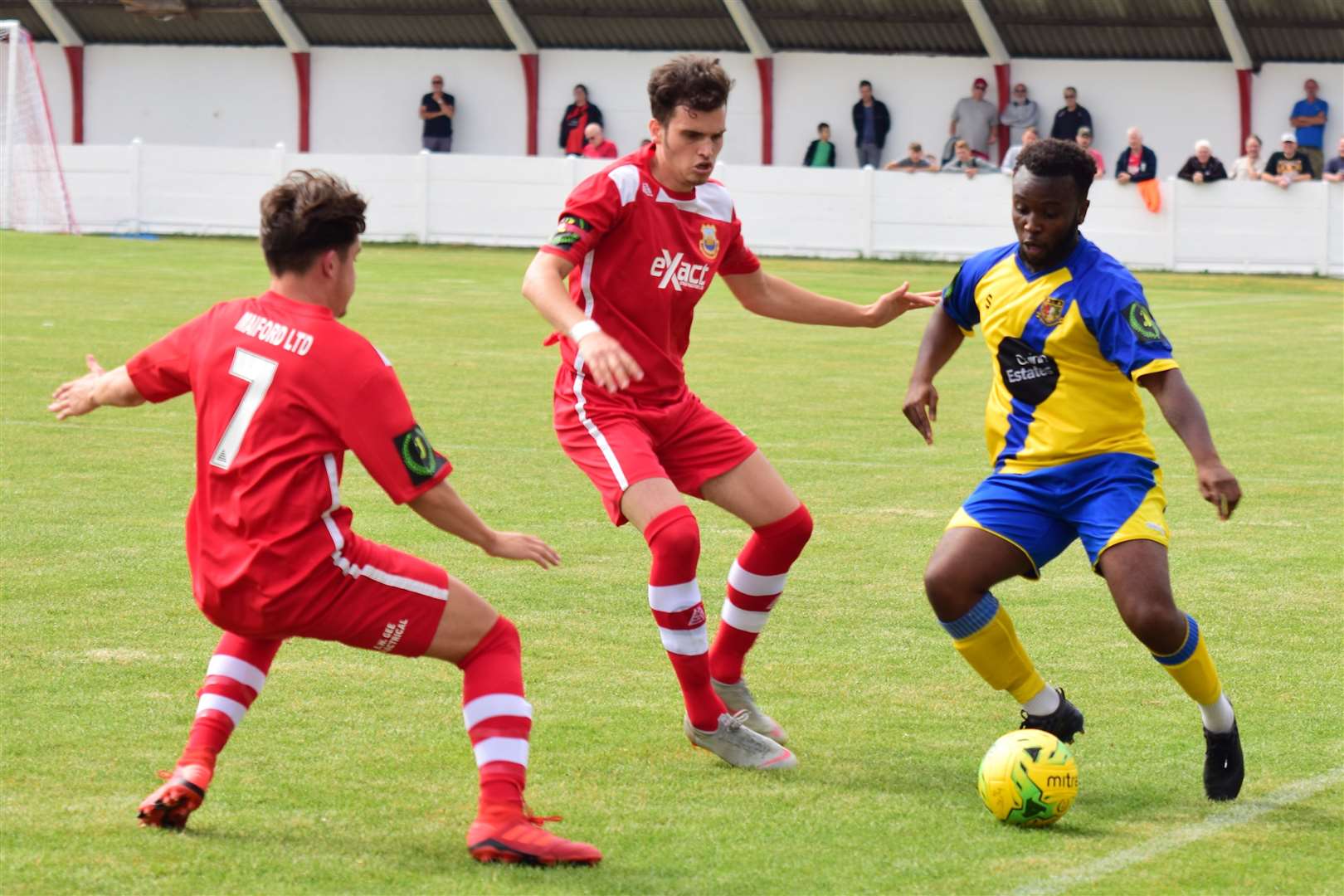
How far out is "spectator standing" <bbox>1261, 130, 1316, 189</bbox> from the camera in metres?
28.9

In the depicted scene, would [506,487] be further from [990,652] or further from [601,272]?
[990,652]

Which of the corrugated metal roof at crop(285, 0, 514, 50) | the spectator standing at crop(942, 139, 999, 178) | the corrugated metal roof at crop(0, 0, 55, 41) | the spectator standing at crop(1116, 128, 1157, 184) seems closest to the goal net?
the corrugated metal roof at crop(285, 0, 514, 50)

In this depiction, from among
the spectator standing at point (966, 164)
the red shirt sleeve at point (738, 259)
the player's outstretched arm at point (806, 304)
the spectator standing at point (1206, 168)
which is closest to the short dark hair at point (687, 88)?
the red shirt sleeve at point (738, 259)

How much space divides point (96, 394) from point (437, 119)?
115ft

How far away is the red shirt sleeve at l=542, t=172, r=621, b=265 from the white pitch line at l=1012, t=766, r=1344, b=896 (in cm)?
243

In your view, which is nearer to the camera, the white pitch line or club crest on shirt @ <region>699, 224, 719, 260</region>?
the white pitch line

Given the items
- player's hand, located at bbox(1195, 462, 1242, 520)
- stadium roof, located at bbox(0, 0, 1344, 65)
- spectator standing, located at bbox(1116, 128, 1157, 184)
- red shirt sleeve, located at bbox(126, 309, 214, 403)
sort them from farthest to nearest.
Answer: stadium roof, located at bbox(0, 0, 1344, 65), spectator standing, located at bbox(1116, 128, 1157, 184), player's hand, located at bbox(1195, 462, 1242, 520), red shirt sleeve, located at bbox(126, 309, 214, 403)

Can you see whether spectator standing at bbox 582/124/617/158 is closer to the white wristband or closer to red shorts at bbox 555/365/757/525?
red shorts at bbox 555/365/757/525

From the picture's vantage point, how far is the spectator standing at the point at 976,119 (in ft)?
115

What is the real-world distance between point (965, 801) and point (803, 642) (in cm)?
208

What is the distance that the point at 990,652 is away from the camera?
5.84 m

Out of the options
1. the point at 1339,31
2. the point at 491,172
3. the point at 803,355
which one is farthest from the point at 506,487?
the point at 1339,31

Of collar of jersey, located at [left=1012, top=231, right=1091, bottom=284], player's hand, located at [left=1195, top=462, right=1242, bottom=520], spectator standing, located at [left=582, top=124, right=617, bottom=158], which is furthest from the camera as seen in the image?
spectator standing, located at [left=582, top=124, right=617, bottom=158]

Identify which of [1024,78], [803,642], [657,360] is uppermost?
[1024,78]
